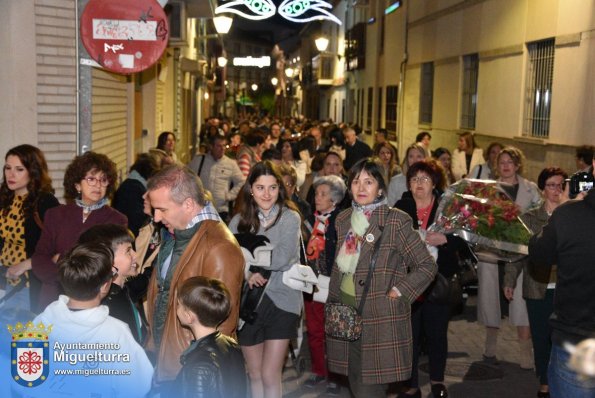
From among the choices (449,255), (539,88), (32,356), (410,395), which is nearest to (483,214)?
(449,255)

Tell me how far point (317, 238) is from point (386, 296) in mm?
1906

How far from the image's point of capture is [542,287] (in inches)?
264

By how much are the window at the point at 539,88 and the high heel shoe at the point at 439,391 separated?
23.9ft

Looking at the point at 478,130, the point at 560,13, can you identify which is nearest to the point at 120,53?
the point at 560,13

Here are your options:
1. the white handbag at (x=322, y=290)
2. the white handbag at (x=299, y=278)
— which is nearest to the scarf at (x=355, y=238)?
the white handbag at (x=299, y=278)

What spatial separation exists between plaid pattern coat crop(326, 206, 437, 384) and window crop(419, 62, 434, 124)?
17330 millimetres

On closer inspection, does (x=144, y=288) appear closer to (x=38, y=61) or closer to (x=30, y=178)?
(x=30, y=178)

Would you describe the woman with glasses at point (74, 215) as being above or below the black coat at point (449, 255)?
above

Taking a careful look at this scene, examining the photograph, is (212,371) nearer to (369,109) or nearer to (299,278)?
(299,278)

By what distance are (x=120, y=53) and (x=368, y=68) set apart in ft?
94.1

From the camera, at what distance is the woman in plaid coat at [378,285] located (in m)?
5.52

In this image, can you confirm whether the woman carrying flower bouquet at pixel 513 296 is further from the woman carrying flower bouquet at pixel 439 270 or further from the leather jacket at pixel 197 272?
the leather jacket at pixel 197 272

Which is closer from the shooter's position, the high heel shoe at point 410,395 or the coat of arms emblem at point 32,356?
the coat of arms emblem at point 32,356

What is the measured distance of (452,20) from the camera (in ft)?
64.3
